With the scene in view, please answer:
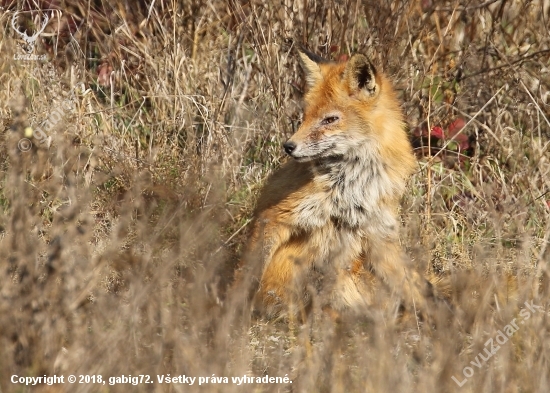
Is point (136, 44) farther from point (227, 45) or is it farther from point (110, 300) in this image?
point (110, 300)

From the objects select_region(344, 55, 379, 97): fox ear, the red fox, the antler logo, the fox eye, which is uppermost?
the antler logo

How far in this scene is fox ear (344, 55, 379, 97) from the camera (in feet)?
20.7

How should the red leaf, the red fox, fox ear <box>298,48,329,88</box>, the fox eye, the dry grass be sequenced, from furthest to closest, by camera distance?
the red leaf
the dry grass
fox ear <box>298,48,329,88</box>
the fox eye
the red fox

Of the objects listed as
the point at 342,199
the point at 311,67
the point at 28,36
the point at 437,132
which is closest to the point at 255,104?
the point at 311,67

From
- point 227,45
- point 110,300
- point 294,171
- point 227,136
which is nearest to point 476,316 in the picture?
point 110,300

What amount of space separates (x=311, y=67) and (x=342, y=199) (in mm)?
1194

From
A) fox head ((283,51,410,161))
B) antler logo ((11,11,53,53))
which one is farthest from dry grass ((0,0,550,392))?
fox head ((283,51,410,161))

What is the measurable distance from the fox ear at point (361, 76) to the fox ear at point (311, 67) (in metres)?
0.35

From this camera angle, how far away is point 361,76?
645 cm

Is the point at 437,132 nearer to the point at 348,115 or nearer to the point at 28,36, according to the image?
the point at 348,115

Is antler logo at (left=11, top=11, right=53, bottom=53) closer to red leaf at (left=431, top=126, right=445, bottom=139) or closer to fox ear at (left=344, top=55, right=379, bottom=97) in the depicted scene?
fox ear at (left=344, top=55, right=379, bottom=97)

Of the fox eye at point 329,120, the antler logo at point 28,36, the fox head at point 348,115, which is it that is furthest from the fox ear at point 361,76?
the antler logo at point 28,36

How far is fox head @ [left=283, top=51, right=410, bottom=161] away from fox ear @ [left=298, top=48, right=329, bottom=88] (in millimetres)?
76

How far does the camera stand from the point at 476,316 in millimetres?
4363
